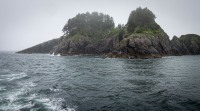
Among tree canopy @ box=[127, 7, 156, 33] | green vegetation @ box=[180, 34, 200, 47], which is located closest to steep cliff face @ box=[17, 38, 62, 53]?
tree canopy @ box=[127, 7, 156, 33]

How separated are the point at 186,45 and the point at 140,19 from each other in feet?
132

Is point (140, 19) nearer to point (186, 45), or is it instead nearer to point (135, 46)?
point (135, 46)

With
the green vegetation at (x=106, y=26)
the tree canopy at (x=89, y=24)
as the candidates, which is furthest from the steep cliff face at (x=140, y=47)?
the tree canopy at (x=89, y=24)

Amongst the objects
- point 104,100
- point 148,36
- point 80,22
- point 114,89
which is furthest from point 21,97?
point 80,22

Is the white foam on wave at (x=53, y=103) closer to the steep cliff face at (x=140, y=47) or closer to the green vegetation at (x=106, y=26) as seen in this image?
the steep cliff face at (x=140, y=47)

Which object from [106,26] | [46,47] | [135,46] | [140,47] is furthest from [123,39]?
[46,47]

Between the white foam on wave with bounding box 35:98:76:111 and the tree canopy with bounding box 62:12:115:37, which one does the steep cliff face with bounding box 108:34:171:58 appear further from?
the white foam on wave with bounding box 35:98:76:111

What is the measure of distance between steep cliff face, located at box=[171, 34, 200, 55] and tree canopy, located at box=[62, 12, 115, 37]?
181 ft

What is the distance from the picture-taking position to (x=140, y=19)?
113562 millimetres

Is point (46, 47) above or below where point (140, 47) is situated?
above

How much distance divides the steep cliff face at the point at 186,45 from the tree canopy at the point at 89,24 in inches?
2178

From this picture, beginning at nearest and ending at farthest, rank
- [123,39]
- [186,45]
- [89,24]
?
1. [123,39]
2. [186,45]
3. [89,24]

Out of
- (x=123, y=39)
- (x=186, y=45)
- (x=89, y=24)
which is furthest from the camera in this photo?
(x=89, y=24)

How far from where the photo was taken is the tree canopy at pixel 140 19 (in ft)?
363
